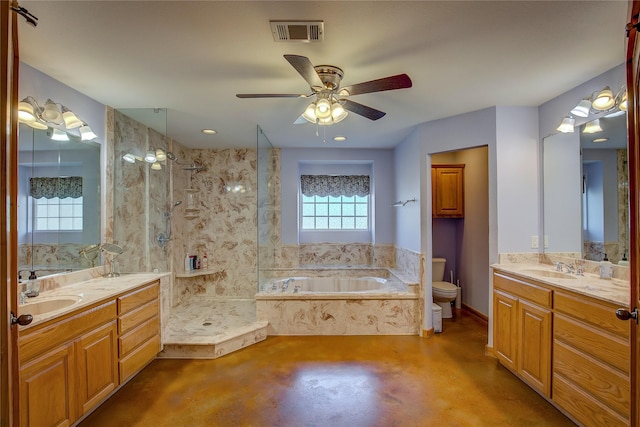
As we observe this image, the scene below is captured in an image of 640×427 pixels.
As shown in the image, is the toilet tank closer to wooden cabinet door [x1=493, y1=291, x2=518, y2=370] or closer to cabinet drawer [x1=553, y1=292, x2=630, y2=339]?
wooden cabinet door [x1=493, y1=291, x2=518, y2=370]

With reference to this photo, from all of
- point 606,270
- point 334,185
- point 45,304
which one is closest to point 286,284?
point 334,185

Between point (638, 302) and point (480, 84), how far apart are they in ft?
6.27

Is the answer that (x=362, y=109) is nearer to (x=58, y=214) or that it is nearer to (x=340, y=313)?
(x=340, y=313)

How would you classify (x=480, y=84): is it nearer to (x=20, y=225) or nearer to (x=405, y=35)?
(x=405, y=35)

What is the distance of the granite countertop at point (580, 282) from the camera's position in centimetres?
175

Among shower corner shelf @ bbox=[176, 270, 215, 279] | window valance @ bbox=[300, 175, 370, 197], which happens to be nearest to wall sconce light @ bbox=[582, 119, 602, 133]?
window valance @ bbox=[300, 175, 370, 197]

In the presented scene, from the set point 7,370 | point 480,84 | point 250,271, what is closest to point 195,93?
point 7,370

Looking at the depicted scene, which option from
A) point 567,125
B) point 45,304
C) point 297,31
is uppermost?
point 297,31

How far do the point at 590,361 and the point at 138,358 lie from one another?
10.7 feet

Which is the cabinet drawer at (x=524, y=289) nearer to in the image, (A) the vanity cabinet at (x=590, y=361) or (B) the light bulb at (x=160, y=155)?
(A) the vanity cabinet at (x=590, y=361)

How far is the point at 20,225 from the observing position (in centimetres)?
202

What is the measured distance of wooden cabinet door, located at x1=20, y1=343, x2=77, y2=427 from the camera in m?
1.53

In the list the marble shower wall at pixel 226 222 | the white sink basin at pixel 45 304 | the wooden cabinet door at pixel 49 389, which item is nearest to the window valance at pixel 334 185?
the marble shower wall at pixel 226 222

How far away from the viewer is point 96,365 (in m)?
2.00
